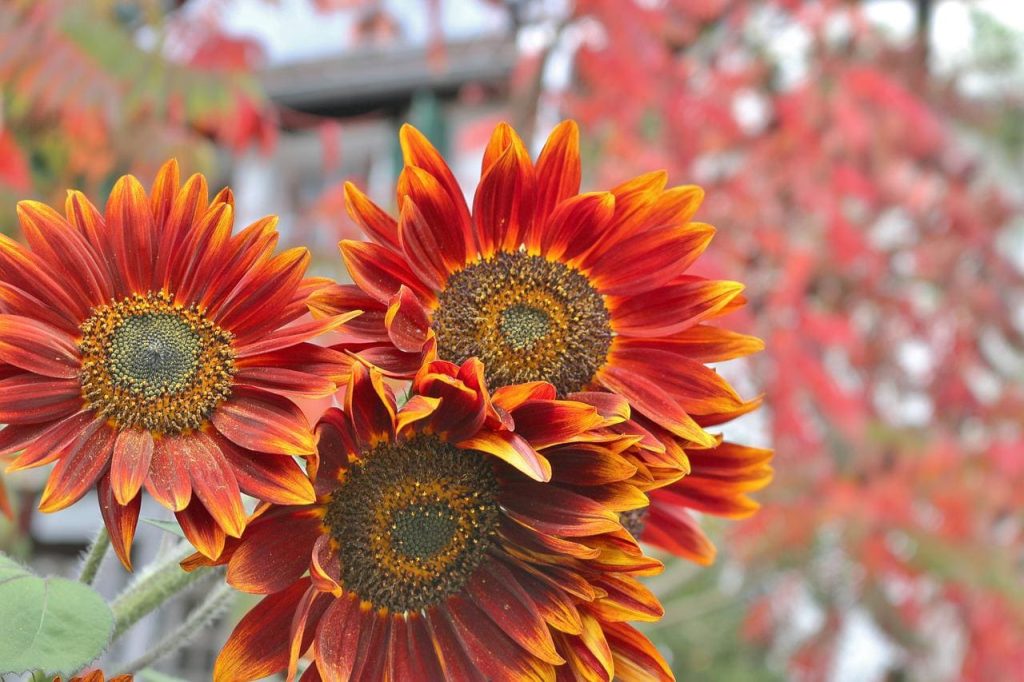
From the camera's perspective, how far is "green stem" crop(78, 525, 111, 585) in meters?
0.54

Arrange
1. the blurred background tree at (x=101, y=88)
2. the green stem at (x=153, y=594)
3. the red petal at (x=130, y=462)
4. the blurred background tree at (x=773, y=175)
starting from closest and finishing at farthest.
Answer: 1. the red petal at (x=130, y=462)
2. the green stem at (x=153, y=594)
3. the blurred background tree at (x=101, y=88)
4. the blurred background tree at (x=773, y=175)

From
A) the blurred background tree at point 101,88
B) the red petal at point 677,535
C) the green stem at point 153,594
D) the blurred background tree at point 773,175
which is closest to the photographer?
the green stem at point 153,594

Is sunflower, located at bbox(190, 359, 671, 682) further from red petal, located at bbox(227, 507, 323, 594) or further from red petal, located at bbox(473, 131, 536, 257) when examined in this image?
red petal, located at bbox(473, 131, 536, 257)

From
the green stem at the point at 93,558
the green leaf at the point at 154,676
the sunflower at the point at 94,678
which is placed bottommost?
the green leaf at the point at 154,676

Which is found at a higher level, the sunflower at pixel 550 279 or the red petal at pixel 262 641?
the sunflower at pixel 550 279

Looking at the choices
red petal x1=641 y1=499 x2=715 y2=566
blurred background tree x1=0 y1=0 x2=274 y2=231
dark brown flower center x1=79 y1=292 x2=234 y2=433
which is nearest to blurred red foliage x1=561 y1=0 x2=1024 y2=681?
blurred background tree x1=0 y1=0 x2=274 y2=231

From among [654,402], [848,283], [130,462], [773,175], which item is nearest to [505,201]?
[654,402]

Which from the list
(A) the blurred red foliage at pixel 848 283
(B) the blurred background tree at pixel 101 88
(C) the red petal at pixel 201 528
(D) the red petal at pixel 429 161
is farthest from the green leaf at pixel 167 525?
(A) the blurred red foliage at pixel 848 283

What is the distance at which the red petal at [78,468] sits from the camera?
460mm

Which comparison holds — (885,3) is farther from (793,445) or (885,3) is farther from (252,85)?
(252,85)

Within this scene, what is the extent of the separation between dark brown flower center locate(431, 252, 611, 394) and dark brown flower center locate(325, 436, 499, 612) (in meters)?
0.05

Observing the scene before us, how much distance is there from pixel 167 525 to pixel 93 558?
3.4 inches

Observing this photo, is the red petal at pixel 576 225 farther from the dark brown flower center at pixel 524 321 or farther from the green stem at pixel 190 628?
the green stem at pixel 190 628

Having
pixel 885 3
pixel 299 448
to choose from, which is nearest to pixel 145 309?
pixel 299 448
